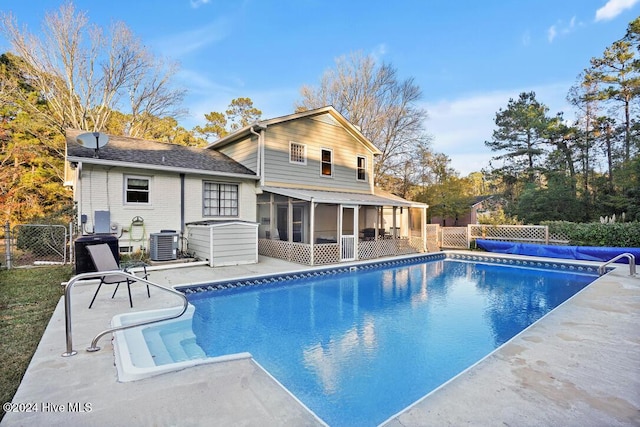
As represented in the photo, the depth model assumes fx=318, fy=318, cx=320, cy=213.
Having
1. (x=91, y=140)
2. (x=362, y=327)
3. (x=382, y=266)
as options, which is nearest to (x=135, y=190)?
(x=91, y=140)

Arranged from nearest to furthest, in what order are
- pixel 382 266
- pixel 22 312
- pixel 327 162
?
pixel 22 312, pixel 382 266, pixel 327 162

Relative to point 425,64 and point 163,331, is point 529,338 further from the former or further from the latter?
point 425,64

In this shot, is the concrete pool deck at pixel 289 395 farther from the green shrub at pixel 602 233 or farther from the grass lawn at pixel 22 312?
the green shrub at pixel 602 233

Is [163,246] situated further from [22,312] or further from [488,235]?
[488,235]

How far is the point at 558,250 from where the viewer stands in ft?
44.5

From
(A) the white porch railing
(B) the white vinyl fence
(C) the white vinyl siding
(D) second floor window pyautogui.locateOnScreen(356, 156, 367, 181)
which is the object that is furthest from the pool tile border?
(D) second floor window pyautogui.locateOnScreen(356, 156, 367, 181)

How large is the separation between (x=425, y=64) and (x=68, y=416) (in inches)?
814

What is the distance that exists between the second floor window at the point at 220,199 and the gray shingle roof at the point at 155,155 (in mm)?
754

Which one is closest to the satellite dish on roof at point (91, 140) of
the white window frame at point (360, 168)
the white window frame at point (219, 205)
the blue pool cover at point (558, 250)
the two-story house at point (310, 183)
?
the white window frame at point (219, 205)

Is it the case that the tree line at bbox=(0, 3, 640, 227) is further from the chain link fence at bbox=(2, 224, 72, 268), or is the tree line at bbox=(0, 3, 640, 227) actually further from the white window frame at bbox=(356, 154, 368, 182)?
the white window frame at bbox=(356, 154, 368, 182)

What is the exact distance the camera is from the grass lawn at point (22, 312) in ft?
11.0

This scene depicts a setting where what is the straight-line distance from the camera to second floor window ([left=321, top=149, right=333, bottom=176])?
50.7ft

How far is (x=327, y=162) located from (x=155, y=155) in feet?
24.5

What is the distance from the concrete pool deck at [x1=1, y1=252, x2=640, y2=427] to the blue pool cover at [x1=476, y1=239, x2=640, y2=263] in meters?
Result: 10.3
